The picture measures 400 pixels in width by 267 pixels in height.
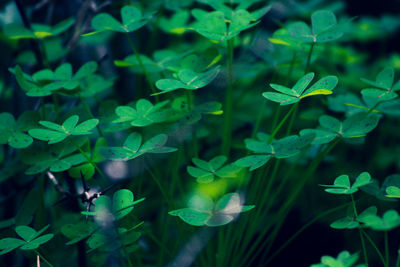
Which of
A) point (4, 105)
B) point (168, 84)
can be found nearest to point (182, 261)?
point (168, 84)

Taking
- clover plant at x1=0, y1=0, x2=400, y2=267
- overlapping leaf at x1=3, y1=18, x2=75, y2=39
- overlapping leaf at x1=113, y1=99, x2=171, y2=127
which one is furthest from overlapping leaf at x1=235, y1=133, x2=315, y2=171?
overlapping leaf at x1=3, y1=18, x2=75, y2=39

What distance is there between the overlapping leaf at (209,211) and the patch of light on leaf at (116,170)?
0.96 ft

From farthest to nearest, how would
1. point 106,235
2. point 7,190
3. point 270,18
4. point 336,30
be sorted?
point 270,18 → point 7,190 → point 336,30 → point 106,235

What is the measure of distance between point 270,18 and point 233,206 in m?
0.91

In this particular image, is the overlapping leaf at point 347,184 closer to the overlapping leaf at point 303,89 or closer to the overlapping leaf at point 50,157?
the overlapping leaf at point 303,89

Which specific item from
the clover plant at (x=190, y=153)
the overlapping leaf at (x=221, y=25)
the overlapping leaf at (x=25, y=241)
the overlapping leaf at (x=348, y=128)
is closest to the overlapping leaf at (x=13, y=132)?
the clover plant at (x=190, y=153)

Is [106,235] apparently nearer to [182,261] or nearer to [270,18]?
[182,261]

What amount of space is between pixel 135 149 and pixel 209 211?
24 centimetres

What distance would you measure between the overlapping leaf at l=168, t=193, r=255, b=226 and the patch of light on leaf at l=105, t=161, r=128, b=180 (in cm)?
29

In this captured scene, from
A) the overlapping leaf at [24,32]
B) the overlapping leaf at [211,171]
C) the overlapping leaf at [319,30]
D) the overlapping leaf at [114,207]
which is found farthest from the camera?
the overlapping leaf at [24,32]

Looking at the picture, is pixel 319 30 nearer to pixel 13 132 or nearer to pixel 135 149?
pixel 135 149

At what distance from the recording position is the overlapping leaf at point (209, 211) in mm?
769

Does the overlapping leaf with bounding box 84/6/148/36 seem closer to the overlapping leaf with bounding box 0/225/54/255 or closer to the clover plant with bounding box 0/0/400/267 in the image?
the clover plant with bounding box 0/0/400/267

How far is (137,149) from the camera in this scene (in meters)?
0.88
